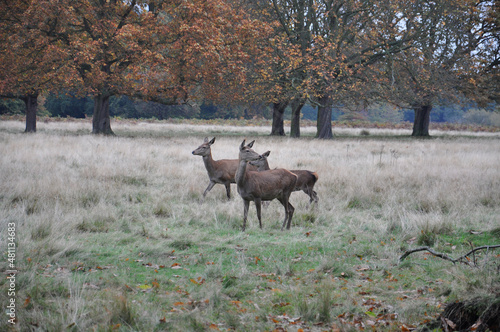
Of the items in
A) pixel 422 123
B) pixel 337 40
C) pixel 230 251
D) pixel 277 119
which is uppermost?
pixel 337 40

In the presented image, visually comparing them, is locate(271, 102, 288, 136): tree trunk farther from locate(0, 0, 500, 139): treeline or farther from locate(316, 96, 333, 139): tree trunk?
locate(0, 0, 500, 139): treeline

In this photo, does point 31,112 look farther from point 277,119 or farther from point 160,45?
point 277,119

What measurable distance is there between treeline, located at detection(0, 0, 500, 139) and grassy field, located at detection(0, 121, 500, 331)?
1014 cm

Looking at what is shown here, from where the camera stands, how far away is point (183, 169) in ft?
41.3

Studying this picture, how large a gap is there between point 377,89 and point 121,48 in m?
13.6

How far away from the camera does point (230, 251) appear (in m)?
6.10

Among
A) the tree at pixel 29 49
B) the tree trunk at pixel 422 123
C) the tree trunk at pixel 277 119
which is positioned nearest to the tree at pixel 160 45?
the tree at pixel 29 49

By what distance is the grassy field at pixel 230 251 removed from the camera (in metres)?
3.88

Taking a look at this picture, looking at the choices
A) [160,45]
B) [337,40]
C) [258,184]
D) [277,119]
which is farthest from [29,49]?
[258,184]

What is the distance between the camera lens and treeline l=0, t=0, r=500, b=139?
66.5 feet

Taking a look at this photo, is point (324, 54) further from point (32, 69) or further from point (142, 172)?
point (32, 69)

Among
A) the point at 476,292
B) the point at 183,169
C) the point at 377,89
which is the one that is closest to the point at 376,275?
the point at 476,292

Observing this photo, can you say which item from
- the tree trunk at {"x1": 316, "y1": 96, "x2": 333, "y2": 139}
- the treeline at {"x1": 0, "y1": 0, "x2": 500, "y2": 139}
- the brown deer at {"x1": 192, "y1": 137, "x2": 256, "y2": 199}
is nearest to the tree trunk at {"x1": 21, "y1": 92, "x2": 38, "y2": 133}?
the treeline at {"x1": 0, "y1": 0, "x2": 500, "y2": 139}

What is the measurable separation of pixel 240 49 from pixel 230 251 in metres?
18.4
